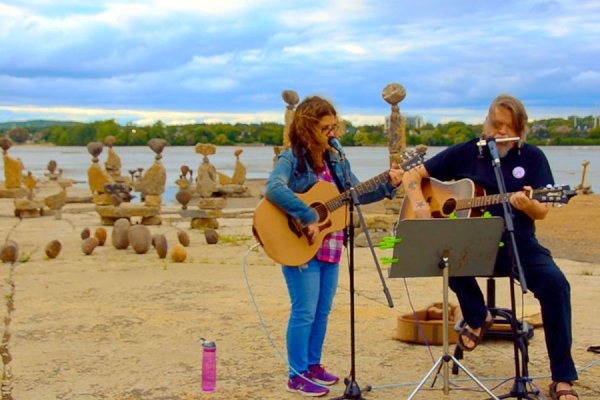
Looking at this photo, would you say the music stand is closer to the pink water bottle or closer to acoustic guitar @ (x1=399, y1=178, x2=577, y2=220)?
acoustic guitar @ (x1=399, y1=178, x2=577, y2=220)

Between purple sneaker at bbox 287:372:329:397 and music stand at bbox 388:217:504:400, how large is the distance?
0.60 m

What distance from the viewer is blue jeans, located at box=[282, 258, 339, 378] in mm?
5156

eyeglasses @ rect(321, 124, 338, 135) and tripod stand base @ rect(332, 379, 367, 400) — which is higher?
eyeglasses @ rect(321, 124, 338, 135)

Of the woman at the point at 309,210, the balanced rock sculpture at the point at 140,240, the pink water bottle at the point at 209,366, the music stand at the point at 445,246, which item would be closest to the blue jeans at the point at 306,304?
the woman at the point at 309,210

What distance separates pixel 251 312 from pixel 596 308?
3.03 metres

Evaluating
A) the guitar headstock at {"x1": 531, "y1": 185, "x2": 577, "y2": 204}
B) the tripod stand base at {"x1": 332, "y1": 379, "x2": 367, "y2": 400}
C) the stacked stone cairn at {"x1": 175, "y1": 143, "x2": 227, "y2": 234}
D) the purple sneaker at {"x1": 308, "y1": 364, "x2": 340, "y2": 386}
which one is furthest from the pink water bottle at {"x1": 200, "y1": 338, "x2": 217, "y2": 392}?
the stacked stone cairn at {"x1": 175, "y1": 143, "x2": 227, "y2": 234}

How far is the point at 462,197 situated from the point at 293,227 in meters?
1.03

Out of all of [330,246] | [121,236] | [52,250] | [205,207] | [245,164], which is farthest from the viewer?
[245,164]

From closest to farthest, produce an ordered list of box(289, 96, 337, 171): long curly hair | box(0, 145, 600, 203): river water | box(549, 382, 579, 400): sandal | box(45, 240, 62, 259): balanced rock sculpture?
box(549, 382, 579, 400): sandal
box(289, 96, 337, 171): long curly hair
box(45, 240, 62, 259): balanced rock sculpture
box(0, 145, 600, 203): river water

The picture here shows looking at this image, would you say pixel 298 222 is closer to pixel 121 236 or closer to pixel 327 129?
pixel 327 129

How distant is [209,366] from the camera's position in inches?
205

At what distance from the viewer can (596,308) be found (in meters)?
7.77

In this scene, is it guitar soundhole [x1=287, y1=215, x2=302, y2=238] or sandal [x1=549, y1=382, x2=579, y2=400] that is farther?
guitar soundhole [x1=287, y1=215, x2=302, y2=238]

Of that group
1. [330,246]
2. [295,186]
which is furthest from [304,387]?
[295,186]
